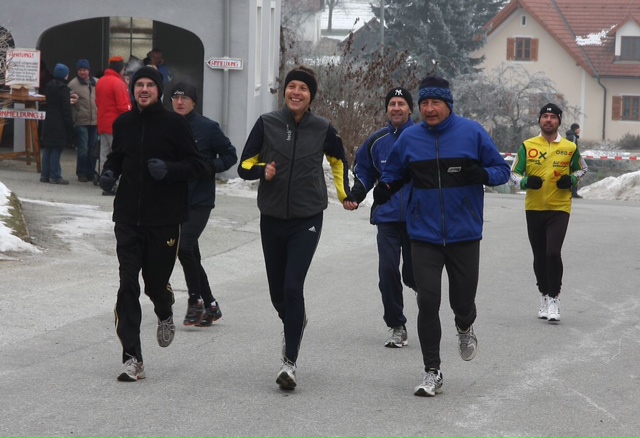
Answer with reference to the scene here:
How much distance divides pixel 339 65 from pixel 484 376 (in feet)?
59.5

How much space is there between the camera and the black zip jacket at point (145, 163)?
734 cm

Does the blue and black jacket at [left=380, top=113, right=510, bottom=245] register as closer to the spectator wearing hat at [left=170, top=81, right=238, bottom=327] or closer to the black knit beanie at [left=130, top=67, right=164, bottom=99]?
the black knit beanie at [left=130, top=67, right=164, bottom=99]

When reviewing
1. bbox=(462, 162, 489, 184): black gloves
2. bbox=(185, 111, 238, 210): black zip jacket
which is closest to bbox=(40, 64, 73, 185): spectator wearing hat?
bbox=(185, 111, 238, 210): black zip jacket

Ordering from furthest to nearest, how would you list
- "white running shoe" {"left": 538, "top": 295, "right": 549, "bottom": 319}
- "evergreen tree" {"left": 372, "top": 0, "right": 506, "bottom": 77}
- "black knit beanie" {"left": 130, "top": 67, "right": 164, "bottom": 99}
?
"evergreen tree" {"left": 372, "top": 0, "right": 506, "bottom": 77} < "white running shoe" {"left": 538, "top": 295, "right": 549, "bottom": 319} < "black knit beanie" {"left": 130, "top": 67, "right": 164, "bottom": 99}

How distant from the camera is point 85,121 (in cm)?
1833

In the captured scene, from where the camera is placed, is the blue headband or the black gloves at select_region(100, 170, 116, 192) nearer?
the blue headband

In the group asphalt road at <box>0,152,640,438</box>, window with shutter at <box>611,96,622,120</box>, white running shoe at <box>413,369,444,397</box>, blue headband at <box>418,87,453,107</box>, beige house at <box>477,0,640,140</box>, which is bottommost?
asphalt road at <box>0,152,640,438</box>

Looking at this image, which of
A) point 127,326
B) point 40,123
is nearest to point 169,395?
point 127,326

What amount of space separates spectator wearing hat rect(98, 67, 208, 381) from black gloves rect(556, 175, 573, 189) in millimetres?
3721

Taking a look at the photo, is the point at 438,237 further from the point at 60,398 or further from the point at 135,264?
the point at 60,398

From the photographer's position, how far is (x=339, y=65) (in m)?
25.4

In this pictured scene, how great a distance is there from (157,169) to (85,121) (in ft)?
37.8

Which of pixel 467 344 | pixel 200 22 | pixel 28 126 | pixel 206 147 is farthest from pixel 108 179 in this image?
pixel 200 22

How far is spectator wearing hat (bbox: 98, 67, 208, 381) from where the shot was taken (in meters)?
7.28
